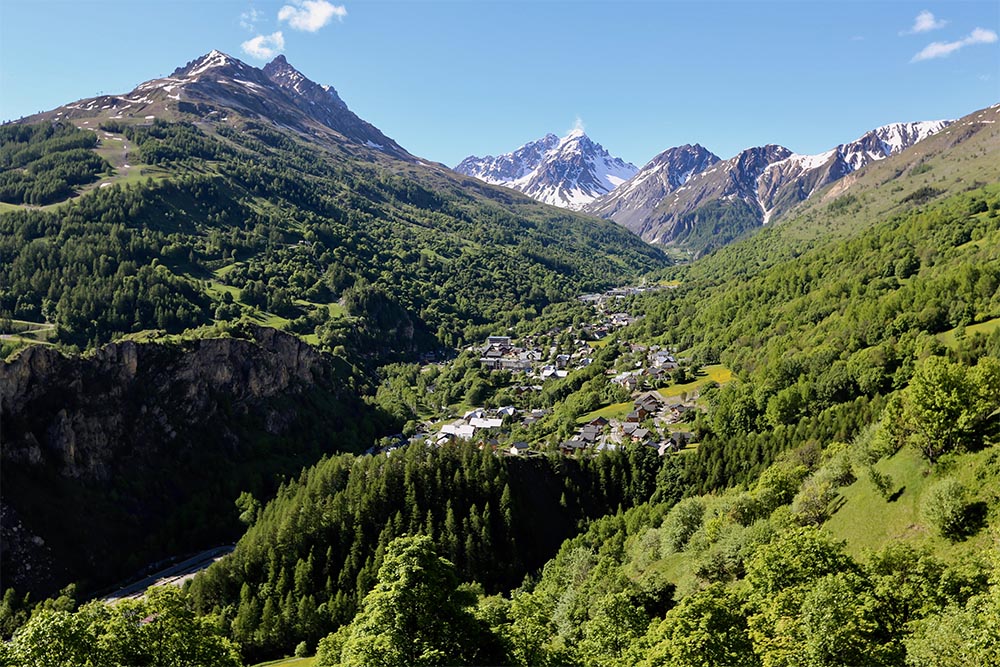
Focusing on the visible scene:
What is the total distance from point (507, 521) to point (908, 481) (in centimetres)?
5032

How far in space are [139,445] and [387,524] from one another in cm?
5589

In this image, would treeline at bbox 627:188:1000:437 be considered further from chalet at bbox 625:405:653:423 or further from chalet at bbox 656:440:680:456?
chalet at bbox 625:405:653:423

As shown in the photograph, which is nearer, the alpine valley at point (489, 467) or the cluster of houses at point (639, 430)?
the alpine valley at point (489, 467)

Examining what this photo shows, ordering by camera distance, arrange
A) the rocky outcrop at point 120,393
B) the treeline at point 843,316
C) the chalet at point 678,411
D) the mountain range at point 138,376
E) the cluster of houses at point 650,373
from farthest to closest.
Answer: the cluster of houses at point 650,373 < the chalet at point 678,411 < the treeline at point 843,316 < the rocky outcrop at point 120,393 < the mountain range at point 138,376

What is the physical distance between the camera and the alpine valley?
2325 centimetres

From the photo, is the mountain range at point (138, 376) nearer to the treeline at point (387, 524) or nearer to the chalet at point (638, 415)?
the treeline at point (387, 524)

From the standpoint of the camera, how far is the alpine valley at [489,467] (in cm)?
2325

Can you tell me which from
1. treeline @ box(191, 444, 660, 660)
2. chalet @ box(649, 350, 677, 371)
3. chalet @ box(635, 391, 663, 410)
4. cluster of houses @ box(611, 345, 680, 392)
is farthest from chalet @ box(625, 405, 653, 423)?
chalet @ box(649, 350, 677, 371)

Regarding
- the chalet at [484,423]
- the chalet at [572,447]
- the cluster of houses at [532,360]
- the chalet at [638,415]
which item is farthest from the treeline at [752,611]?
the cluster of houses at [532,360]

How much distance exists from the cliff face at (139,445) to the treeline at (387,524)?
13450 millimetres

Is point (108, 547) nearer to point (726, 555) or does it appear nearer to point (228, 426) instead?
point (228, 426)

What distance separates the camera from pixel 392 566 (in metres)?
19.8

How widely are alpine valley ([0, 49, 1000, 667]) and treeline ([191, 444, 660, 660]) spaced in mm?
426

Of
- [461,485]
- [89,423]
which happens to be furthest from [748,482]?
[89,423]
